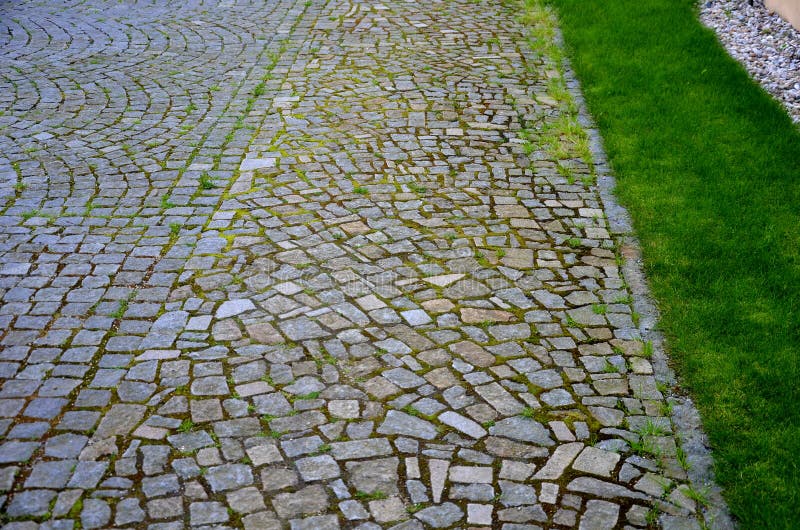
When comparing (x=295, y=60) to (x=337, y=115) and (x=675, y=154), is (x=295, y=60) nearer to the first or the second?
(x=337, y=115)

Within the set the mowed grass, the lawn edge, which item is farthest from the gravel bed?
the lawn edge

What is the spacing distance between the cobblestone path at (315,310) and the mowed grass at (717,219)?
29cm

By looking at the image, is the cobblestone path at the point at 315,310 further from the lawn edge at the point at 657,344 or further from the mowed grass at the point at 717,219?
the mowed grass at the point at 717,219

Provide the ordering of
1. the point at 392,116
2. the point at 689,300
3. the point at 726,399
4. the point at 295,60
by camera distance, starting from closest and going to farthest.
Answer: the point at 726,399, the point at 689,300, the point at 392,116, the point at 295,60

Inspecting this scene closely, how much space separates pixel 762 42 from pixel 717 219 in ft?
15.6

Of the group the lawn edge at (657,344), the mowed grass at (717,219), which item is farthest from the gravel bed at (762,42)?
the lawn edge at (657,344)

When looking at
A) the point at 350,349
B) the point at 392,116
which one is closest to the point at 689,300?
the point at 350,349

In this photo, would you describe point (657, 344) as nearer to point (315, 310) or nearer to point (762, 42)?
point (315, 310)

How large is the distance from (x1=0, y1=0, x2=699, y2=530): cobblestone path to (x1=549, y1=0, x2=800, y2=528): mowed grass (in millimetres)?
294

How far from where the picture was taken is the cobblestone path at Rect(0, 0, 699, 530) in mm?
3994

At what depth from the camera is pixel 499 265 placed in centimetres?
591

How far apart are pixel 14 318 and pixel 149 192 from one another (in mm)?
1950

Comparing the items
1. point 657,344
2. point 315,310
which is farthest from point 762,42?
point 315,310

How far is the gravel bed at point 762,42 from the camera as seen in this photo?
869 cm
